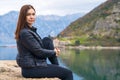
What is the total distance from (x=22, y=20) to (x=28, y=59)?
1540mm

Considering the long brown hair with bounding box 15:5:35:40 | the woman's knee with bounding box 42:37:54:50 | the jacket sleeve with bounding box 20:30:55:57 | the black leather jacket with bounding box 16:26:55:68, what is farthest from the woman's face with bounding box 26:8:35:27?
the woman's knee with bounding box 42:37:54:50

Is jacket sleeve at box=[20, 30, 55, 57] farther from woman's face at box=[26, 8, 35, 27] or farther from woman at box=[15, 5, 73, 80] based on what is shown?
woman's face at box=[26, 8, 35, 27]

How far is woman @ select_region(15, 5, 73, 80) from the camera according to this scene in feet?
44.2

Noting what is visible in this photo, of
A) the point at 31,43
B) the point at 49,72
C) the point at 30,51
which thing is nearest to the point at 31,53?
the point at 30,51

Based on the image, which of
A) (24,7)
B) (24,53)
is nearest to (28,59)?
(24,53)

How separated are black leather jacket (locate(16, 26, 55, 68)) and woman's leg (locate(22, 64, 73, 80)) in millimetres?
209

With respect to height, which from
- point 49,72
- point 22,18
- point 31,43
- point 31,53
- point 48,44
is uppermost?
point 22,18

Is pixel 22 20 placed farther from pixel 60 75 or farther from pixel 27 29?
pixel 60 75

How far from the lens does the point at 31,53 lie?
537 inches

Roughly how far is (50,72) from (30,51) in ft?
3.72

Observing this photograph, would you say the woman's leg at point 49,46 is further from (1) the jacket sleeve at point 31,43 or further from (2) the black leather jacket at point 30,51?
(1) the jacket sleeve at point 31,43

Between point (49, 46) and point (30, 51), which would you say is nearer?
point (30, 51)

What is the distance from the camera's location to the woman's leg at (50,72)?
44.4 feet

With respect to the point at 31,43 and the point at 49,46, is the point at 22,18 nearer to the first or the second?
the point at 31,43
